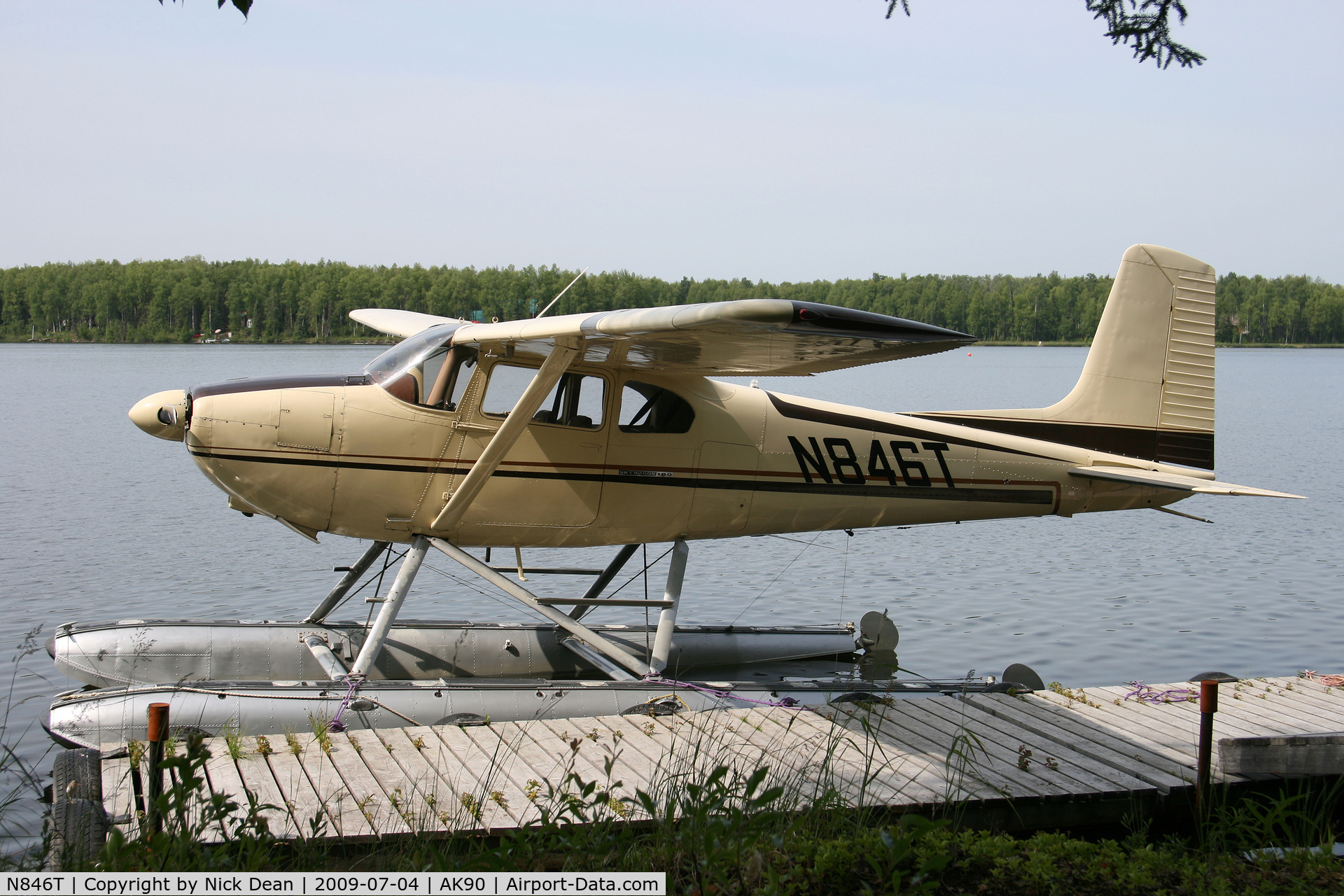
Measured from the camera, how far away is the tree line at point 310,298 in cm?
9375

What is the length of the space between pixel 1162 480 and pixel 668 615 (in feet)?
11.8

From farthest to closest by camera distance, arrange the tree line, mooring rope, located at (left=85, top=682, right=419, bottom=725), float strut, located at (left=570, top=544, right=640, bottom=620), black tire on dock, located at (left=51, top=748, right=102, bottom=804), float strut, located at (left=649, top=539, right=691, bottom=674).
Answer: the tree line → float strut, located at (left=570, top=544, right=640, bottom=620) → float strut, located at (left=649, top=539, right=691, bottom=674) → mooring rope, located at (left=85, top=682, right=419, bottom=725) → black tire on dock, located at (left=51, top=748, right=102, bottom=804)

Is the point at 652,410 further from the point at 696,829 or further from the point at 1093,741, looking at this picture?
the point at 696,829

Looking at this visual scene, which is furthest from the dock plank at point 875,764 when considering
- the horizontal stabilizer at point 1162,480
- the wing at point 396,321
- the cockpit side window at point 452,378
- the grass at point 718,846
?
the wing at point 396,321

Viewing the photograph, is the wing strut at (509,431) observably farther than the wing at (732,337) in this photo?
Yes

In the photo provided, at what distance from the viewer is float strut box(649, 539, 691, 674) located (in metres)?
6.71

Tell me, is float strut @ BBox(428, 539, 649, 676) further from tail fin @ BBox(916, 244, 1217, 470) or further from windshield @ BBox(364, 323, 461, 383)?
tail fin @ BBox(916, 244, 1217, 470)

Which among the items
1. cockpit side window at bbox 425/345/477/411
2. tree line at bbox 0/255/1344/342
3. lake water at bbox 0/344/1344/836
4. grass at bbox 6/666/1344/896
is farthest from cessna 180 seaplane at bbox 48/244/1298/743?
tree line at bbox 0/255/1344/342

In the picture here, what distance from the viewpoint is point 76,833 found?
3.50 metres

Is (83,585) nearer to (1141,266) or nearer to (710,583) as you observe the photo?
(710,583)

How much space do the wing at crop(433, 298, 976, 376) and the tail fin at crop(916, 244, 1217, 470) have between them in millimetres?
2431

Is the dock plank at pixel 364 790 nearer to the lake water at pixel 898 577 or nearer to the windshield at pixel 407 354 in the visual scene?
the lake water at pixel 898 577

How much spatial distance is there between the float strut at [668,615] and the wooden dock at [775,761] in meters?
1.07

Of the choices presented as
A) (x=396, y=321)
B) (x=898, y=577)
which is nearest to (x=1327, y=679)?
(x=898, y=577)
